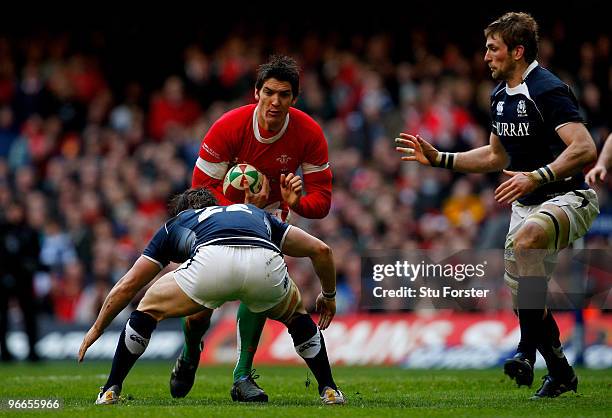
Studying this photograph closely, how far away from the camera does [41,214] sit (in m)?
20.0

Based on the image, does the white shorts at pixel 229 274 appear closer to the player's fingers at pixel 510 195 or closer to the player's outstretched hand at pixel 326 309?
the player's outstretched hand at pixel 326 309

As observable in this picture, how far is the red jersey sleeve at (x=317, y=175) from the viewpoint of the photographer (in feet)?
32.1

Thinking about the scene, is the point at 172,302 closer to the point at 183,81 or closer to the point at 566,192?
the point at 566,192

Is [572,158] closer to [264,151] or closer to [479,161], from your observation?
[479,161]

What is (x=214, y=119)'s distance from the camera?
21234 millimetres

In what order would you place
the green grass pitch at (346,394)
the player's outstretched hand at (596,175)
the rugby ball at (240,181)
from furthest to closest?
the rugby ball at (240,181), the player's outstretched hand at (596,175), the green grass pitch at (346,394)

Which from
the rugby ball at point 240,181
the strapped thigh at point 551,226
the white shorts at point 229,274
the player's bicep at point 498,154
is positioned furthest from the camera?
the player's bicep at point 498,154

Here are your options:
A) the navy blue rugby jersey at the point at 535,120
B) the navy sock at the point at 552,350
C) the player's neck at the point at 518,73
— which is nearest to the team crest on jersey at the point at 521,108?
the navy blue rugby jersey at the point at 535,120

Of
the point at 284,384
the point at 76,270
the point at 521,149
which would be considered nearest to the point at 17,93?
the point at 76,270

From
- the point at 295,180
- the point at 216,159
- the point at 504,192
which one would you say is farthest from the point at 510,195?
the point at 216,159

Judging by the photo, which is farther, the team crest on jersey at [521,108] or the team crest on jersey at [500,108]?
the team crest on jersey at [500,108]

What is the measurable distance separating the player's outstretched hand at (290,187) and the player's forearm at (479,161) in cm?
162

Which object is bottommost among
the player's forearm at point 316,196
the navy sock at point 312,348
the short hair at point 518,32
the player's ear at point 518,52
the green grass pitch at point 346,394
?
the green grass pitch at point 346,394

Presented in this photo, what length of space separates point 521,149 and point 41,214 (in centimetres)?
1240
